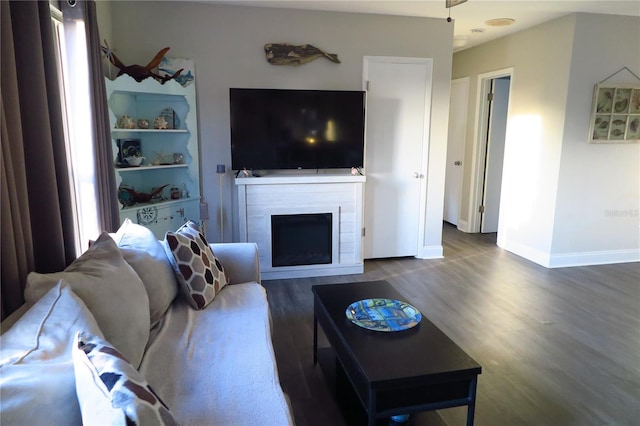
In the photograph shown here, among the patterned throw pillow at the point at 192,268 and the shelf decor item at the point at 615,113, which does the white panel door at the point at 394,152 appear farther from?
the patterned throw pillow at the point at 192,268

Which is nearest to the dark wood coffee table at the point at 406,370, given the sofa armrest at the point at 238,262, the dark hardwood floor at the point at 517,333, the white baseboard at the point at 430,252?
the dark hardwood floor at the point at 517,333

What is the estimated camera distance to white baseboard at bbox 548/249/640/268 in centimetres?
439

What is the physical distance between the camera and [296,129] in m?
3.89

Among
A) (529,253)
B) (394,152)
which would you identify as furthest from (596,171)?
(394,152)

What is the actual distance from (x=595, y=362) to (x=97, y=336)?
108 inches

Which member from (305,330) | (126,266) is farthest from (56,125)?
(305,330)

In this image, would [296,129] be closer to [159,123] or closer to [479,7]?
[159,123]

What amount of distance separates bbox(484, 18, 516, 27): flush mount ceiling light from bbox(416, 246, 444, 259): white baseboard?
2.46 metres

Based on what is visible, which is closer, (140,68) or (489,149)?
(140,68)

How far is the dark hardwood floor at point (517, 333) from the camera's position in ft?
6.88

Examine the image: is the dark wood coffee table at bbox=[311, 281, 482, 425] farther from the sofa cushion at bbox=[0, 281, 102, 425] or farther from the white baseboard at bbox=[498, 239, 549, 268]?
the white baseboard at bbox=[498, 239, 549, 268]

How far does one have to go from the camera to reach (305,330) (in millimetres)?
2912

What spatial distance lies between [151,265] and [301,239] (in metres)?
2.12

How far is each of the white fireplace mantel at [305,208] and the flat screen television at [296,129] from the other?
16 cm
